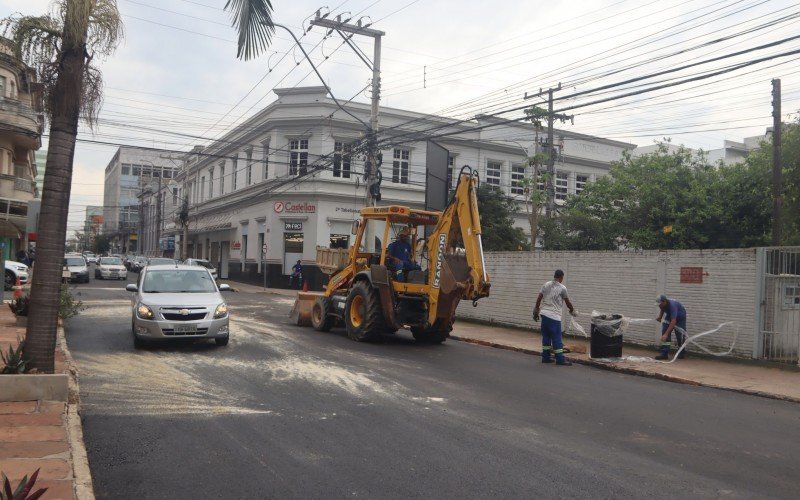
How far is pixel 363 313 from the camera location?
46.4 ft

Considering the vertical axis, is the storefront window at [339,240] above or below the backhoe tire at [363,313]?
above

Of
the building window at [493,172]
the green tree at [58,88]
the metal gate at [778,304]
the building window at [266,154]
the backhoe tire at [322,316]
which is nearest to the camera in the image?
the green tree at [58,88]

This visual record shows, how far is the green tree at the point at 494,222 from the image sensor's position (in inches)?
1246

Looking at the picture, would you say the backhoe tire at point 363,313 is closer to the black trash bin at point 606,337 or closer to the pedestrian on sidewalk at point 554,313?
the pedestrian on sidewalk at point 554,313

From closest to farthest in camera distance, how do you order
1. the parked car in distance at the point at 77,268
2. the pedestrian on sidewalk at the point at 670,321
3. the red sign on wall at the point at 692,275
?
the pedestrian on sidewalk at the point at 670,321
the red sign on wall at the point at 692,275
the parked car in distance at the point at 77,268

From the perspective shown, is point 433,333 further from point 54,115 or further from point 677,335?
point 54,115

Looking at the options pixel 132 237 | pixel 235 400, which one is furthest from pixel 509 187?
pixel 132 237

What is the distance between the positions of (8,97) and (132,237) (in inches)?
Result: 3071

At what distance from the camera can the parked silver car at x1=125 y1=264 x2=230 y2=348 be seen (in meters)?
11.6

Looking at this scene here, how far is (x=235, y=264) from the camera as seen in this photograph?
4622cm

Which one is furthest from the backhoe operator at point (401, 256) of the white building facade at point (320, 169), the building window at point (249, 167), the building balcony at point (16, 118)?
the building window at point (249, 167)

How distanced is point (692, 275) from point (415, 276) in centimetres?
594

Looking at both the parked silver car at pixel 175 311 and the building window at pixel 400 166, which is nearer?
the parked silver car at pixel 175 311

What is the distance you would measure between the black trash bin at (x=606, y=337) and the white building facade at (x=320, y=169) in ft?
68.7
